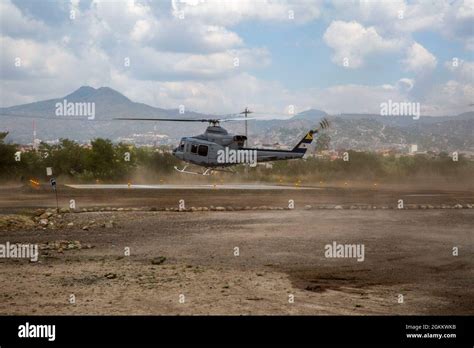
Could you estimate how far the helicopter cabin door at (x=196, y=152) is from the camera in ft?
126

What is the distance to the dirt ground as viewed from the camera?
18391 millimetres

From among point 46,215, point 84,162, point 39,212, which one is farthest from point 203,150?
point 84,162

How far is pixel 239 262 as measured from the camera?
2509 centimetres

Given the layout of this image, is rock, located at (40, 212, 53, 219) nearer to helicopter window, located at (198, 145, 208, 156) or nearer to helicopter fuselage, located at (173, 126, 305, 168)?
helicopter fuselage, located at (173, 126, 305, 168)

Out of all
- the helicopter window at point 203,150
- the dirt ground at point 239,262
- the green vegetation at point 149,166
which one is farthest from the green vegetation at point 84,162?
the helicopter window at point 203,150

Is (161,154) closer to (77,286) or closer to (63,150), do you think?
(63,150)

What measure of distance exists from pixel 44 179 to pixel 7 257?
157 ft

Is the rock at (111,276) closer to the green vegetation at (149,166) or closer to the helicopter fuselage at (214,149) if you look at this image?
the helicopter fuselage at (214,149)

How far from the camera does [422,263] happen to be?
82.6ft

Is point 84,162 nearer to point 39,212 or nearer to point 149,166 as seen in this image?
point 149,166

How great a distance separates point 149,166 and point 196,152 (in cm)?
3995
